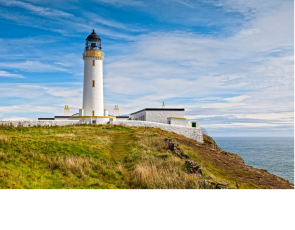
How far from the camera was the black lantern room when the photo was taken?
28.7m

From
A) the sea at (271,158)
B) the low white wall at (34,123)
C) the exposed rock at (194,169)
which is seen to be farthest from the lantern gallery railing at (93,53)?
the sea at (271,158)

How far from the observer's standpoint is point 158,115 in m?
31.8

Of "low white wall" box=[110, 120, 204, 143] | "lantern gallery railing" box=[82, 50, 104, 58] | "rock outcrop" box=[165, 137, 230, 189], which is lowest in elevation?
"rock outcrop" box=[165, 137, 230, 189]

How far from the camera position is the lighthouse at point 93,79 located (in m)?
28.0

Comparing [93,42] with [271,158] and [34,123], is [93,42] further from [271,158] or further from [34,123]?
[271,158]

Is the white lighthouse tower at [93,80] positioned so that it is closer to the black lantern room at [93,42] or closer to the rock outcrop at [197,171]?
the black lantern room at [93,42]

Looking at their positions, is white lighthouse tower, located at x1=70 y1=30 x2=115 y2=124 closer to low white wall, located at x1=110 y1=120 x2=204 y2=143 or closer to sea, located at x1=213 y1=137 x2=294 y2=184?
low white wall, located at x1=110 y1=120 x2=204 y2=143

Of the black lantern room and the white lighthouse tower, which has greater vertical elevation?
the black lantern room

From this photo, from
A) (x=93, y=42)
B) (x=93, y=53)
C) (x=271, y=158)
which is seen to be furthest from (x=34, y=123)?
(x=271, y=158)

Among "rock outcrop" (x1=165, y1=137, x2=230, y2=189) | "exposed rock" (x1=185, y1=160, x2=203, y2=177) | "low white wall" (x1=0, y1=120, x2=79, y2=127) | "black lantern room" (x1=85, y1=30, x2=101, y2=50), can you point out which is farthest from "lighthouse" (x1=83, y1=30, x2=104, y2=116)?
"exposed rock" (x1=185, y1=160, x2=203, y2=177)

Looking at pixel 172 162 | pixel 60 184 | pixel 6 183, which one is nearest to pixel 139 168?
pixel 172 162
